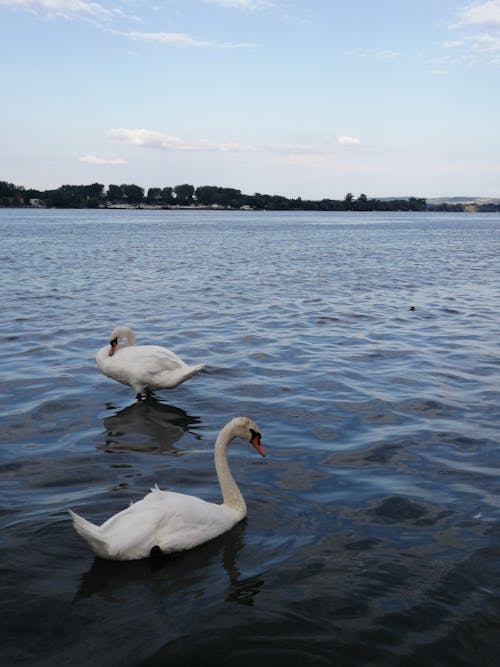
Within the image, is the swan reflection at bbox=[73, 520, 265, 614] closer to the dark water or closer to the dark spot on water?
the dark water

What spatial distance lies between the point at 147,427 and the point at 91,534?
434 cm

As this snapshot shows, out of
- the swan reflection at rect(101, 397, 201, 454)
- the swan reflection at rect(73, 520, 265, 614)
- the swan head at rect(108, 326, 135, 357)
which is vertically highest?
the swan head at rect(108, 326, 135, 357)

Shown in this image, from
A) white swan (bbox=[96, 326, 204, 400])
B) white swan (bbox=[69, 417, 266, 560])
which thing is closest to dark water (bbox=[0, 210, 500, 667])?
white swan (bbox=[69, 417, 266, 560])

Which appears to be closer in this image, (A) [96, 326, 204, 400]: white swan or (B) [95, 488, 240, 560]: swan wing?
(B) [95, 488, 240, 560]: swan wing

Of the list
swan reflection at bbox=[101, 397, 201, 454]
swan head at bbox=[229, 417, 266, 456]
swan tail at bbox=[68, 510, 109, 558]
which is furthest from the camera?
swan reflection at bbox=[101, 397, 201, 454]

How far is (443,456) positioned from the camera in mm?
8758

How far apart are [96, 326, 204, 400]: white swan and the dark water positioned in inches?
15.1

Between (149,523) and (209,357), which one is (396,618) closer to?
(149,523)

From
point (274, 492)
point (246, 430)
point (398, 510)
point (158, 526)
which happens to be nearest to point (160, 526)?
point (158, 526)

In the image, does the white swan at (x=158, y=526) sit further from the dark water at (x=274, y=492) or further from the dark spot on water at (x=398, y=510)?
the dark spot on water at (x=398, y=510)

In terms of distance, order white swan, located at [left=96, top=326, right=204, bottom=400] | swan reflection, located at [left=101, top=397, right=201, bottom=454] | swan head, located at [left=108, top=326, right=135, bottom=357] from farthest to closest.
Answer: swan head, located at [left=108, top=326, right=135, bottom=357] < white swan, located at [left=96, top=326, right=204, bottom=400] < swan reflection, located at [left=101, top=397, right=201, bottom=454]

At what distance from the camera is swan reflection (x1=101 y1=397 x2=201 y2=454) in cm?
934

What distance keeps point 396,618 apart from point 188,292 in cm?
2071

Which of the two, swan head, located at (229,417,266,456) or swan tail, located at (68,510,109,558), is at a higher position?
swan head, located at (229,417,266,456)
